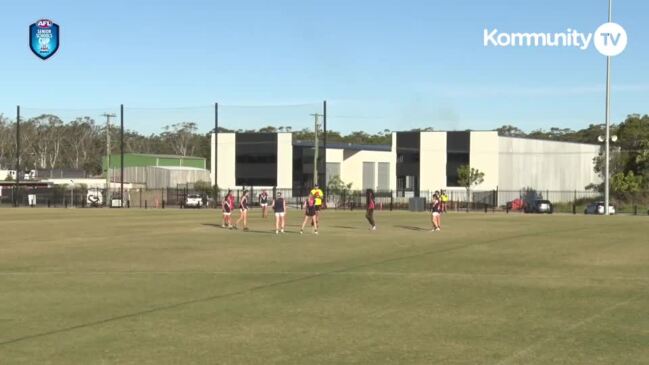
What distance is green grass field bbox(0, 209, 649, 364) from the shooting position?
26.5 feet

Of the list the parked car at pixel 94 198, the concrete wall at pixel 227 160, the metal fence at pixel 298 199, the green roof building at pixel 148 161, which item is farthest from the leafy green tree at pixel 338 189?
the green roof building at pixel 148 161

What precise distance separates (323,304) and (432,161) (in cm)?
8035

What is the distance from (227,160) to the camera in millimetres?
98938

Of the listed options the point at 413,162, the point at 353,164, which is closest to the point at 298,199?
the point at 413,162

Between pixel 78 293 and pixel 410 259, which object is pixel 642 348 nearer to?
pixel 78 293

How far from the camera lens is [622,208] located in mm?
70562

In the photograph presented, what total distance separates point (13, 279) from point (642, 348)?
11.0 meters

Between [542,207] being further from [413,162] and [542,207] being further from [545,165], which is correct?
[545,165]

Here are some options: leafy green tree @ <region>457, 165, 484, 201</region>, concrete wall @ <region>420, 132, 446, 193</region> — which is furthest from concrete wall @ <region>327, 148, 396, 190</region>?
leafy green tree @ <region>457, 165, 484, 201</region>

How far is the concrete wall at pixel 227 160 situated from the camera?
322ft

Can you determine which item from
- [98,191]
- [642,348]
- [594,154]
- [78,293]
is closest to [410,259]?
[78,293]

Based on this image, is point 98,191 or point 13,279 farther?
point 98,191

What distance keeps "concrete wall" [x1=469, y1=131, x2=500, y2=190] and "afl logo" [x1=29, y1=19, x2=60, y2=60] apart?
6249 cm

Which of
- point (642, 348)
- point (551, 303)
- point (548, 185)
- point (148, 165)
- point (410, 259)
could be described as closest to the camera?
point (642, 348)
